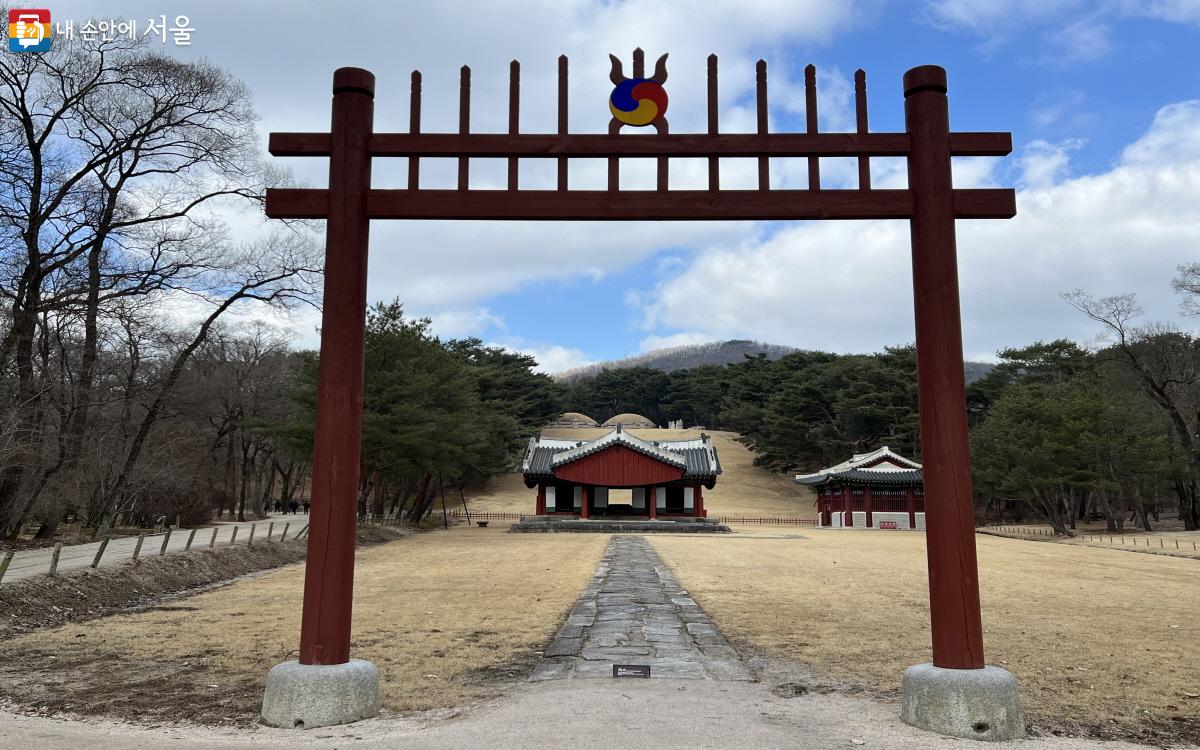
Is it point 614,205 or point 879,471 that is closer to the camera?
point 614,205

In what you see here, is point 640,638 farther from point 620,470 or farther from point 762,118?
point 620,470

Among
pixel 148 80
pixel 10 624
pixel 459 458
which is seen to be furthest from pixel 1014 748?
pixel 459 458

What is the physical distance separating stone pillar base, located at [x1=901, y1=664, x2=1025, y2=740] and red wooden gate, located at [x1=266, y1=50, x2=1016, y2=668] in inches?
11.7

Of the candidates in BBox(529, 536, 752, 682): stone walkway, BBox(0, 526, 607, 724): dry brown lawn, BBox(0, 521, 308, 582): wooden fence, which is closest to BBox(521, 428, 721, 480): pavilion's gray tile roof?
BBox(0, 521, 308, 582): wooden fence

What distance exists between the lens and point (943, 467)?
5.07 meters

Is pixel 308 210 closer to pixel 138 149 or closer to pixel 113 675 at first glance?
pixel 113 675

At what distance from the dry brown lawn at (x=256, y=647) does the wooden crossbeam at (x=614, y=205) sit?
11.0 feet

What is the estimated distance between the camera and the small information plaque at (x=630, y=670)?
614cm

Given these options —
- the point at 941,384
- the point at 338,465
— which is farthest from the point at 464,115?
the point at 941,384

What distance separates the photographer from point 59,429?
1862cm

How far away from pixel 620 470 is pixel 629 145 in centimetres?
3277

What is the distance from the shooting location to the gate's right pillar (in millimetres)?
4707

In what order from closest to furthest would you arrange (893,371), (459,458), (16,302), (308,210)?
(308,210) < (16,302) < (459,458) < (893,371)

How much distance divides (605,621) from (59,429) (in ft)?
52.0
